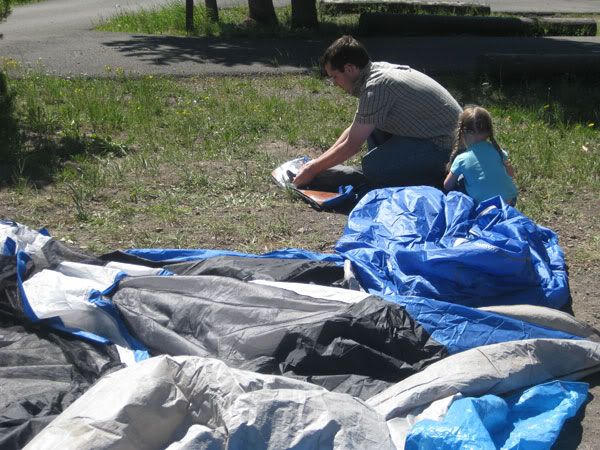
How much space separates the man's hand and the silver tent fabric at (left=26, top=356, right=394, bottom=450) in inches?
121

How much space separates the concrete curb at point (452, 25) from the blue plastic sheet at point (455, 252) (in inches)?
330

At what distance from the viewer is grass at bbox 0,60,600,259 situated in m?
5.50

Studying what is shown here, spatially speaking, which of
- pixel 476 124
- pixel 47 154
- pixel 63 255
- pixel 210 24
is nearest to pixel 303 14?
pixel 210 24

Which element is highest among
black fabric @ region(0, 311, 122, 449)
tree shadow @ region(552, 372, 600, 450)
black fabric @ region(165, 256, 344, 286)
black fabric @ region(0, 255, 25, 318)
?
black fabric @ region(0, 255, 25, 318)

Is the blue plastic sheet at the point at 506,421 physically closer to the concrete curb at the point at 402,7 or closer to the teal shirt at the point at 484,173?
the teal shirt at the point at 484,173

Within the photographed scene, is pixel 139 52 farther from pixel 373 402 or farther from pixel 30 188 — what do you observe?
pixel 373 402

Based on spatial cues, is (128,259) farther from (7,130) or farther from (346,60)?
(7,130)

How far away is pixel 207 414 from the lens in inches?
111

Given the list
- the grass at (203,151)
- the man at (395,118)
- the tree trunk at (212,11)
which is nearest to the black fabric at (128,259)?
the grass at (203,151)

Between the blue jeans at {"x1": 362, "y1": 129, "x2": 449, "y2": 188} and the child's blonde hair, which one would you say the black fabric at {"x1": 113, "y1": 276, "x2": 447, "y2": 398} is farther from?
the blue jeans at {"x1": 362, "y1": 129, "x2": 449, "y2": 188}

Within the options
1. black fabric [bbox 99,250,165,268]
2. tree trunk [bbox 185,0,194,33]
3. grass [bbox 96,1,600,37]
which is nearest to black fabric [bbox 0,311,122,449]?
black fabric [bbox 99,250,165,268]

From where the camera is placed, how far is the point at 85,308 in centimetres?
388

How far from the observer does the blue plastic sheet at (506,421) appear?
9.54 ft

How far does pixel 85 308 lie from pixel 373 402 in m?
1.42
